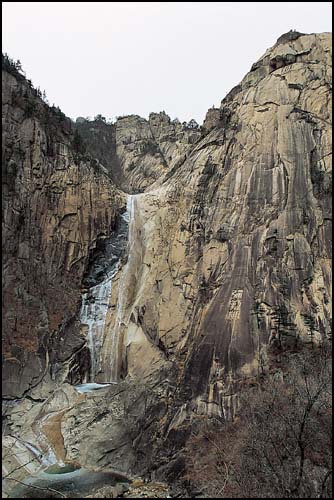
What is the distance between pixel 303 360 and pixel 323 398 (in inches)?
143

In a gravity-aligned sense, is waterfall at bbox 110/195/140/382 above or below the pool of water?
above

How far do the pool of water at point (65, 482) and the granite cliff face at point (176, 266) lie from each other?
76cm

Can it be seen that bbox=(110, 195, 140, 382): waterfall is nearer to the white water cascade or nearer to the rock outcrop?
the white water cascade

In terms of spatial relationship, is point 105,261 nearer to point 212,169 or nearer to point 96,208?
point 96,208

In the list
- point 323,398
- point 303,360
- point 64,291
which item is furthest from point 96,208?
point 323,398

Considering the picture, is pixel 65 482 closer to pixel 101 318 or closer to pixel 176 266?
pixel 101 318

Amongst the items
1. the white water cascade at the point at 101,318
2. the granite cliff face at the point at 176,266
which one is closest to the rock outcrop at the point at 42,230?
the granite cliff face at the point at 176,266

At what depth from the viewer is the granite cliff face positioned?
71.1ft

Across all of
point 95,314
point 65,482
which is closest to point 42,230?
point 95,314

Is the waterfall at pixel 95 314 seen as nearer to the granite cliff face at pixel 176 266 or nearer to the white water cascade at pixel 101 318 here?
the white water cascade at pixel 101 318

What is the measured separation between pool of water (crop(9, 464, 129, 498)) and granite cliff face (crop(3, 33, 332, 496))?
29.9 inches

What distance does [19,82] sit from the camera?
31266 mm

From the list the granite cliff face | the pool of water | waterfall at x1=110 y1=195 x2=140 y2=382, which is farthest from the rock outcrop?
the pool of water

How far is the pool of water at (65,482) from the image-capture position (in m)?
17.8
